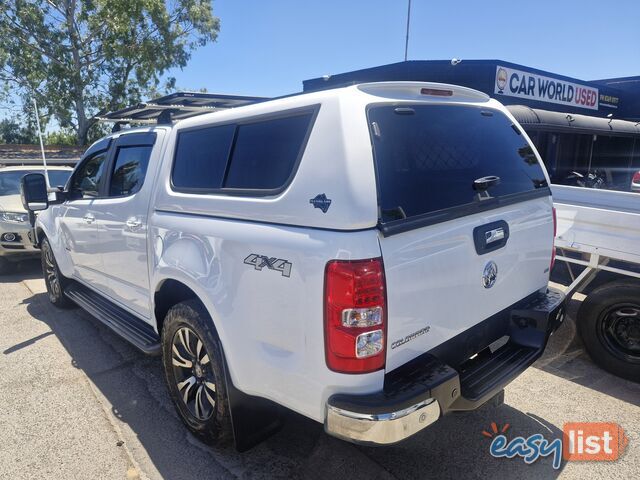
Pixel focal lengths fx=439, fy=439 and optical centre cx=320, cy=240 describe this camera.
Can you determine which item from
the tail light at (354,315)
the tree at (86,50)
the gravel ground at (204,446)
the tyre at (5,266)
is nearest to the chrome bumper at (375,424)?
the tail light at (354,315)

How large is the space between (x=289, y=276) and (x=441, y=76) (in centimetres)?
1472

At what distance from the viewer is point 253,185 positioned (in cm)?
229

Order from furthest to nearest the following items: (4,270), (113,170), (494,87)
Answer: (494,87) → (4,270) → (113,170)

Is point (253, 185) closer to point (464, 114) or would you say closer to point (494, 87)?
point (464, 114)

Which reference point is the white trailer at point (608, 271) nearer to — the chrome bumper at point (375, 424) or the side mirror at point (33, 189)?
the chrome bumper at point (375, 424)

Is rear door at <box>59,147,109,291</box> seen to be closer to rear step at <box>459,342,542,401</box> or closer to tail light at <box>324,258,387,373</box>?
tail light at <box>324,258,387,373</box>

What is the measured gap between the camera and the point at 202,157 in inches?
109

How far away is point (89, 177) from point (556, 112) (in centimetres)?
1339

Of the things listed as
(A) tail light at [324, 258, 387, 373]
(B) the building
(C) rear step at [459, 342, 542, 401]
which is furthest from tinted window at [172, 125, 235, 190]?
(B) the building

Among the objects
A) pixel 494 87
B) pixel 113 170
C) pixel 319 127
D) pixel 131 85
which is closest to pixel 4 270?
pixel 113 170

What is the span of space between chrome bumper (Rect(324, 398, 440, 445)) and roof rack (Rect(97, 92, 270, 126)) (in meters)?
2.44

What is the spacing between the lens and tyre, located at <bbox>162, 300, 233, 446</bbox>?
2398 mm

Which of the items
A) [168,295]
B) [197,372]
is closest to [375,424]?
[197,372]

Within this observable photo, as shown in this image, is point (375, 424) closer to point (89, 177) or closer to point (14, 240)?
point (89, 177)
